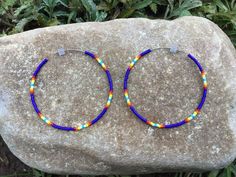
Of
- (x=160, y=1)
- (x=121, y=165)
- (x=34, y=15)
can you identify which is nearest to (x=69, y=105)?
(x=121, y=165)

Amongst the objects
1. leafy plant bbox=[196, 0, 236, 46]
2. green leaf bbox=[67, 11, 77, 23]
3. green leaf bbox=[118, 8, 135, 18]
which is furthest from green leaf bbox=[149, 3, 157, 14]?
green leaf bbox=[67, 11, 77, 23]

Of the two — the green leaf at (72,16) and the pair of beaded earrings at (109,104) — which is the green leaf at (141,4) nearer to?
the green leaf at (72,16)

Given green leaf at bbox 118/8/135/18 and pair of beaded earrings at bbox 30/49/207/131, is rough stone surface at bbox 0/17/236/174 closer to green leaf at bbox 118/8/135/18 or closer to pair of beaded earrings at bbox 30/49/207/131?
pair of beaded earrings at bbox 30/49/207/131

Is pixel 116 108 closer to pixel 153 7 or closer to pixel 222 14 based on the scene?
pixel 153 7

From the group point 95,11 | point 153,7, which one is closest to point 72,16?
point 95,11

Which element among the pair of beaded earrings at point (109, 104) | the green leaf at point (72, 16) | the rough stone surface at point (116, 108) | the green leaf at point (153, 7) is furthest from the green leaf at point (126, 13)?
the pair of beaded earrings at point (109, 104)

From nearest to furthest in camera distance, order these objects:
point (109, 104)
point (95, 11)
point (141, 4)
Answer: point (109, 104) → point (95, 11) → point (141, 4)
